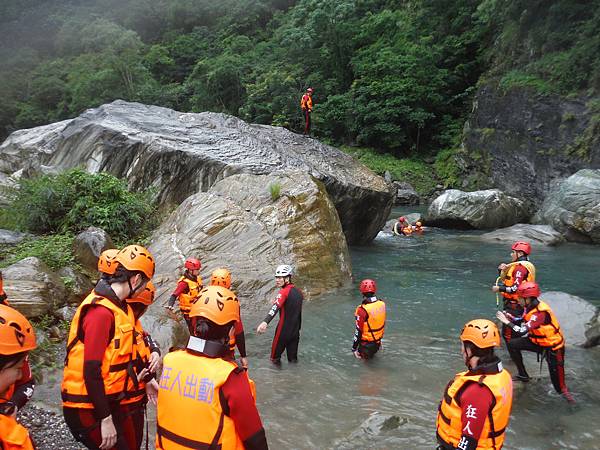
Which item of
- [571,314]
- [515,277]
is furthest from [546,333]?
[571,314]

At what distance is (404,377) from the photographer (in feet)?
22.5

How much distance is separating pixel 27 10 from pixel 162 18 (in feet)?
60.7

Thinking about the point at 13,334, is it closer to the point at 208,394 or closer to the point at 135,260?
the point at 208,394

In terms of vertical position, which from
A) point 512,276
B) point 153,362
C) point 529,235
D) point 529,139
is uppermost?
point 529,139

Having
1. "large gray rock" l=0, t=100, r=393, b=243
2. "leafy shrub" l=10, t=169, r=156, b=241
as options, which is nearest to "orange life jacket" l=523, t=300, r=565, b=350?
"large gray rock" l=0, t=100, r=393, b=243

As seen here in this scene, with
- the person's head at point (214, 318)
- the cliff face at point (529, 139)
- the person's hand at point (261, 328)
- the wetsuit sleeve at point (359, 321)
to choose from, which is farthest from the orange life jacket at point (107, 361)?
the cliff face at point (529, 139)

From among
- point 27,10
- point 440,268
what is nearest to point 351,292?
point 440,268

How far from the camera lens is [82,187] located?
1231 centimetres

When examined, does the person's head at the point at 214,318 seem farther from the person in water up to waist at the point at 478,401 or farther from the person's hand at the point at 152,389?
the person in water up to waist at the point at 478,401

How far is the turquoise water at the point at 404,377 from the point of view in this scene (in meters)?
5.27

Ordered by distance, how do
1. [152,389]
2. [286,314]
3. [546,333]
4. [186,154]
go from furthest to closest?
1. [186,154]
2. [286,314]
3. [546,333]
4. [152,389]

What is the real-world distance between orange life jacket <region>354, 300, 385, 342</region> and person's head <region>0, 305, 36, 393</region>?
5.25 m

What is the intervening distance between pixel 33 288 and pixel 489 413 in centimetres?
694

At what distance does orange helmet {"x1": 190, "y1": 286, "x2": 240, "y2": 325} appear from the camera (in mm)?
2584
